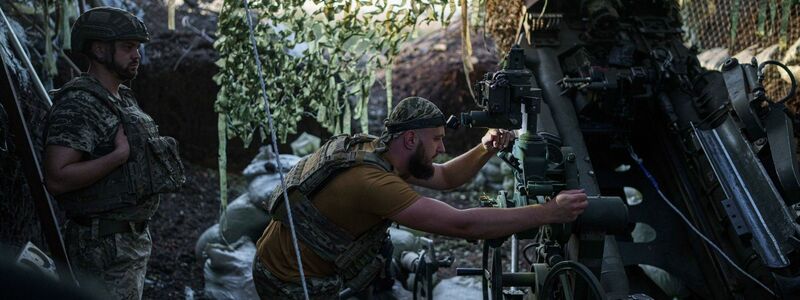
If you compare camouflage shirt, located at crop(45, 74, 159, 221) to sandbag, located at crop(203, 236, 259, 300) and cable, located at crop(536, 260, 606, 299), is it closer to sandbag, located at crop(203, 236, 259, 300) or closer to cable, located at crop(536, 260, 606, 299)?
cable, located at crop(536, 260, 606, 299)

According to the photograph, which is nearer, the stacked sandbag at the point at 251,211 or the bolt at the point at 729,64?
the bolt at the point at 729,64

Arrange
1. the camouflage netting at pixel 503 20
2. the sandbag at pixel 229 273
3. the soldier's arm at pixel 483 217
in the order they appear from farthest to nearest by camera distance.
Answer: the camouflage netting at pixel 503 20
the sandbag at pixel 229 273
the soldier's arm at pixel 483 217

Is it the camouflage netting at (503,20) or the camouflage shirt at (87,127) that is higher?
the camouflage netting at (503,20)

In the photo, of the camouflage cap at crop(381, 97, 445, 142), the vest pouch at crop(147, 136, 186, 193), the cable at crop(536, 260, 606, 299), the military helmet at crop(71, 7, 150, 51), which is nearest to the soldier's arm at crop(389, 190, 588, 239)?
the cable at crop(536, 260, 606, 299)

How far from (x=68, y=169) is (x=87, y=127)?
191mm

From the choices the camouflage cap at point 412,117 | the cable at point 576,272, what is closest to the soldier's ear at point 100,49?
the camouflage cap at point 412,117

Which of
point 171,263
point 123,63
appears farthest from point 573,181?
point 171,263

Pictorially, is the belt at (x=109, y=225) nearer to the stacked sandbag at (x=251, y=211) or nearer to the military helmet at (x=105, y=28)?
the military helmet at (x=105, y=28)

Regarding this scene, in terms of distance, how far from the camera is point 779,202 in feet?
15.6

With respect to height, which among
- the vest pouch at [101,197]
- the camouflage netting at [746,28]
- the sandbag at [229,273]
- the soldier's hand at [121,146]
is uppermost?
the camouflage netting at [746,28]

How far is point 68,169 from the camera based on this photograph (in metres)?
3.51

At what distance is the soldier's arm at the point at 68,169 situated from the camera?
351 centimetres

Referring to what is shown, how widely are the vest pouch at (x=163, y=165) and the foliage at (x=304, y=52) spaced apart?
1.68 meters

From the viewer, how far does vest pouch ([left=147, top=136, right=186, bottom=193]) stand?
149 inches
